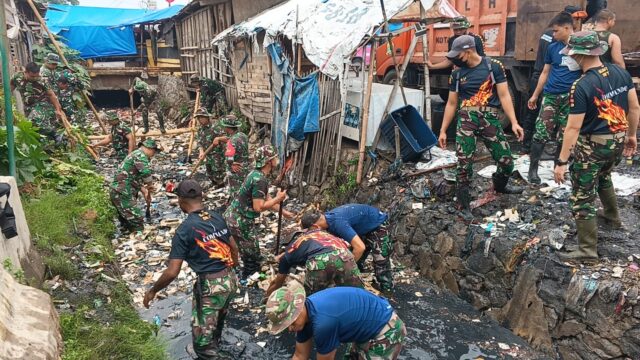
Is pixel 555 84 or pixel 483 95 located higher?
pixel 555 84

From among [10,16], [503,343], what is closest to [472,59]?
[503,343]

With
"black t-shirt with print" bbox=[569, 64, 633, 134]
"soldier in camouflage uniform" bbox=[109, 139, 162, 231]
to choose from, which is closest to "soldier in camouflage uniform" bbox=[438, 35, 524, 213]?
"black t-shirt with print" bbox=[569, 64, 633, 134]

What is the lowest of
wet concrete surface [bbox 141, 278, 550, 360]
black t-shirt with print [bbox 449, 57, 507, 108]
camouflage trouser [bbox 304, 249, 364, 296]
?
wet concrete surface [bbox 141, 278, 550, 360]

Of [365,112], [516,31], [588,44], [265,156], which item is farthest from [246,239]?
[516,31]

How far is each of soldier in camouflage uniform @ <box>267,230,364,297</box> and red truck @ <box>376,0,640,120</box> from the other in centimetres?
470

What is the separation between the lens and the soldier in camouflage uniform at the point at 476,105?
5551mm

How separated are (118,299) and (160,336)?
70cm

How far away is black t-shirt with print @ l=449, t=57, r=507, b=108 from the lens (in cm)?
559

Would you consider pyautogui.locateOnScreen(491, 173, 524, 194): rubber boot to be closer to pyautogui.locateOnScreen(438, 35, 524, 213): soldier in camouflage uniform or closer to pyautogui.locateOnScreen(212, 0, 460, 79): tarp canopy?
pyautogui.locateOnScreen(438, 35, 524, 213): soldier in camouflage uniform

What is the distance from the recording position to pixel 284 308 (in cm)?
304

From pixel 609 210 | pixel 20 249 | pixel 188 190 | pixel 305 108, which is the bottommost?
pixel 20 249

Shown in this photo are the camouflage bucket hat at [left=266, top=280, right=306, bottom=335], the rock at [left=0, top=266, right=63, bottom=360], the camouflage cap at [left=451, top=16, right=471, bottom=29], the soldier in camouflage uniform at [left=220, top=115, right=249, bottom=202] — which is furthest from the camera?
the soldier in camouflage uniform at [left=220, top=115, right=249, bottom=202]

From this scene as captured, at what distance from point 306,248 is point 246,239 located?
1.88 metres

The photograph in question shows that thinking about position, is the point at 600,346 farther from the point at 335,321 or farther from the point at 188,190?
the point at 188,190
